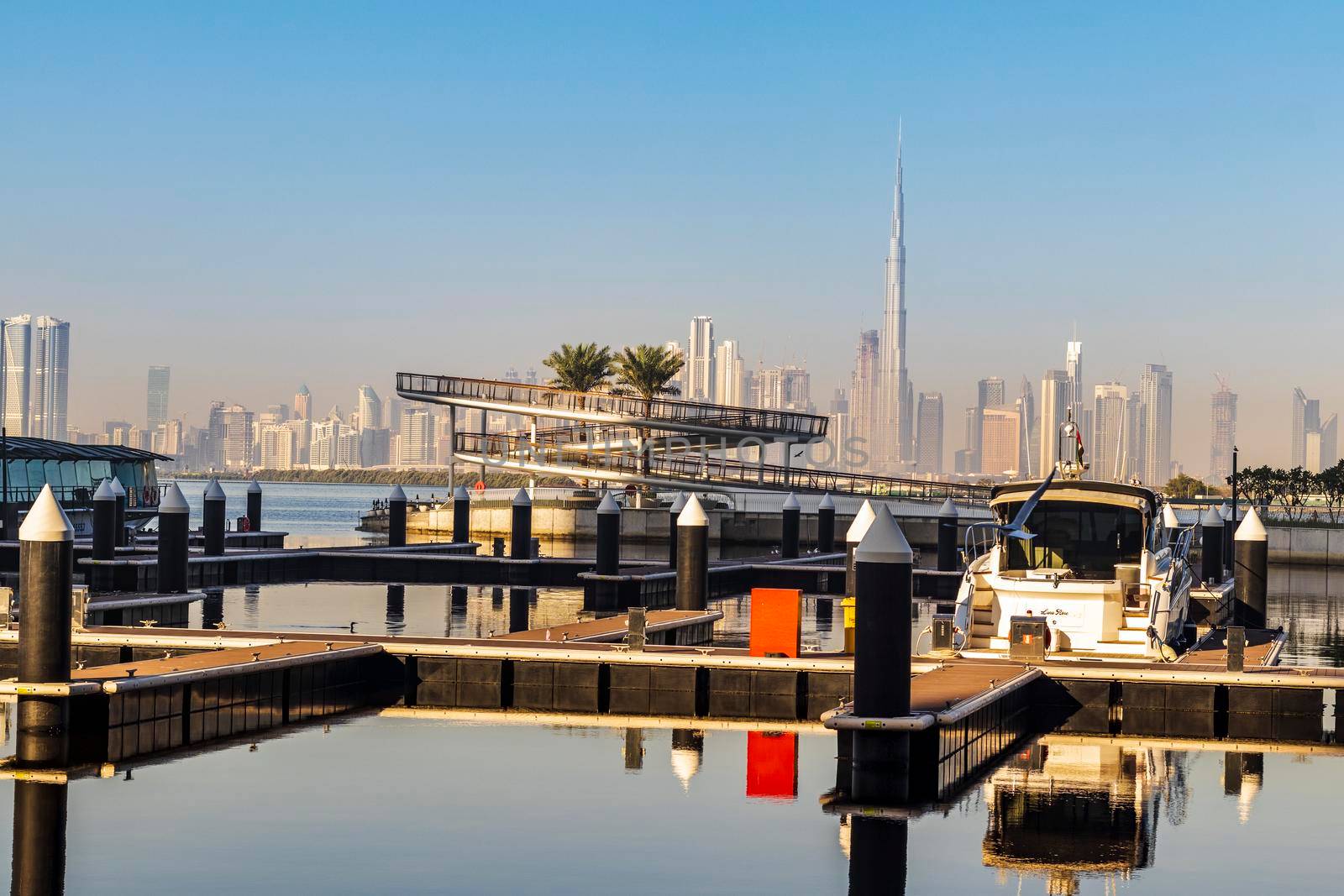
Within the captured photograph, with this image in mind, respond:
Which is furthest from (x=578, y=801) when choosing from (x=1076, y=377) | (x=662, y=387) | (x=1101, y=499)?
(x=662, y=387)

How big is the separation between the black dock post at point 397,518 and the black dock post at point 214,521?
27.2 ft

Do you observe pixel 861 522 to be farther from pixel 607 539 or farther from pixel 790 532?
pixel 790 532

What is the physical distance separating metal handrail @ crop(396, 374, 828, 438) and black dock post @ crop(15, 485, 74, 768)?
54.3 m

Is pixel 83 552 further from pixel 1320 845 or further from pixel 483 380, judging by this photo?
pixel 1320 845

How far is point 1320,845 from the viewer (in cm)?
1720

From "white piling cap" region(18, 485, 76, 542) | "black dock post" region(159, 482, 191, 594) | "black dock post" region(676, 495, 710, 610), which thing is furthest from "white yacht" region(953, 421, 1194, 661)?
"black dock post" region(159, 482, 191, 594)

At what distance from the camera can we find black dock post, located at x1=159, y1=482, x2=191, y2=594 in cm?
3600

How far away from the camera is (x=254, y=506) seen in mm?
61438

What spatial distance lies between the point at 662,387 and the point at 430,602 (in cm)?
5158

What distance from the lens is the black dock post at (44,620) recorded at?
20.2 meters

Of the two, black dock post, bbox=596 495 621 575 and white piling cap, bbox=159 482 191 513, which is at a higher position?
white piling cap, bbox=159 482 191 513

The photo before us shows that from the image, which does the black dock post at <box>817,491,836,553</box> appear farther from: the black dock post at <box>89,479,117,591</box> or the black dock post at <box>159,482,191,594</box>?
the black dock post at <box>159,482,191,594</box>

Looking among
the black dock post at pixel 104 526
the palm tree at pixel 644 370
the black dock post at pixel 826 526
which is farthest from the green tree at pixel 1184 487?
the black dock post at pixel 104 526

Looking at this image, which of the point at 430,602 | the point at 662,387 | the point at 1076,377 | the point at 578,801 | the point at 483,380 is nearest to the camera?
the point at 578,801
